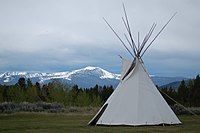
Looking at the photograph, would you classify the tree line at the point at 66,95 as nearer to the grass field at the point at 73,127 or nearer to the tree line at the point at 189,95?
the tree line at the point at 189,95

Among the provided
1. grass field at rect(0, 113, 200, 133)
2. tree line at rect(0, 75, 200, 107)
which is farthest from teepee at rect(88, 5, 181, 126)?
tree line at rect(0, 75, 200, 107)

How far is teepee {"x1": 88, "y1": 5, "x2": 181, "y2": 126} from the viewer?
19.5 m

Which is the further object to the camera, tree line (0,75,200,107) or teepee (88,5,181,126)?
tree line (0,75,200,107)

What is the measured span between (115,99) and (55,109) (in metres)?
18.1

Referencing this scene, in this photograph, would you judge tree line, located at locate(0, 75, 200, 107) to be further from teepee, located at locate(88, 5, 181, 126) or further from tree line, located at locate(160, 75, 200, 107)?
teepee, located at locate(88, 5, 181, 126)

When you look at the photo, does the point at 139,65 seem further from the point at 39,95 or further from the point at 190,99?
the point at 39,95

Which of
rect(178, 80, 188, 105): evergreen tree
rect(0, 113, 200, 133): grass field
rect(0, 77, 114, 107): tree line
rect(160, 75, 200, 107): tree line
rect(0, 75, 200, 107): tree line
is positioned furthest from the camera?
rect(178, 80, 188, 105): evergreen tree

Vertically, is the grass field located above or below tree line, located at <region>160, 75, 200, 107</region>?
below

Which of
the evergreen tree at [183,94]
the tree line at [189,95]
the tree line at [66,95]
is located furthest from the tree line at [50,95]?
the evergreen tree at [183,94]

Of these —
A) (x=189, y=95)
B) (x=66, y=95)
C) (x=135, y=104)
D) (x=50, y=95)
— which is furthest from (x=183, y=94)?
(x=135, y=104)

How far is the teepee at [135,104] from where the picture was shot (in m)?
19.5

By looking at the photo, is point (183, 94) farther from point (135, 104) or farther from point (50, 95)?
point (135, 104)

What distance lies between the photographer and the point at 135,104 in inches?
781

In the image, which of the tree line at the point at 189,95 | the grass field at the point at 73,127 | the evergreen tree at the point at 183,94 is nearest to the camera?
the grass field at the point at 73,127
